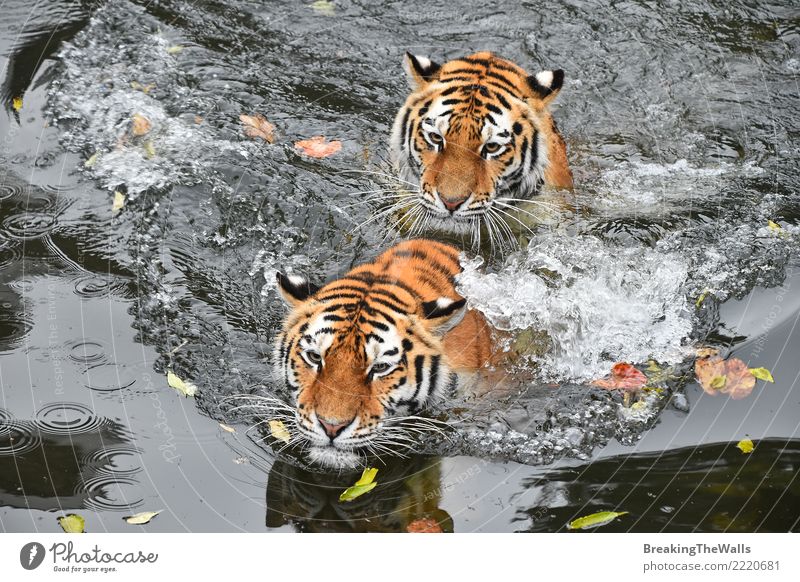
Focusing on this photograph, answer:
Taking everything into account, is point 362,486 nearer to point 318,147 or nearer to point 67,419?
point 67,419

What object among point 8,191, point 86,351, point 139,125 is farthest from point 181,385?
point 139,125

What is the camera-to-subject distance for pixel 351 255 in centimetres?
431

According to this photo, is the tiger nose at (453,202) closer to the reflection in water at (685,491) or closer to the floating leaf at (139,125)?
the reflection in water at (685,491)

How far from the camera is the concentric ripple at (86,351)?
11.8 feet

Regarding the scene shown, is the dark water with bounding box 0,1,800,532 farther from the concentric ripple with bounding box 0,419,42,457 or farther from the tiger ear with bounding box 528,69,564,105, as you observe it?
the tiger ear with bounding box 528,69,564,105

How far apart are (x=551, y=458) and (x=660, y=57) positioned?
331cm

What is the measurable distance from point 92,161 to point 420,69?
1.69 metres

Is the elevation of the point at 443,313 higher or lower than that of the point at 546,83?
lower

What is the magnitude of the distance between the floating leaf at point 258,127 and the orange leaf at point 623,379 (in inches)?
89.9

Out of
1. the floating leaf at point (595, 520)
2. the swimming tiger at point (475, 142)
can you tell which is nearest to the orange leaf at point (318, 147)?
the swimming tiger at point (475, 142)

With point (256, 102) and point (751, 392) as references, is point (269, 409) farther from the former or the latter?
point (256, 102)

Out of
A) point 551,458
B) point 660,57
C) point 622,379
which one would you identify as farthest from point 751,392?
point 660,57

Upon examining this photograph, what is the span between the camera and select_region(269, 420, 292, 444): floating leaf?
3318 millimetres

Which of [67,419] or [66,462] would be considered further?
[67,419]
